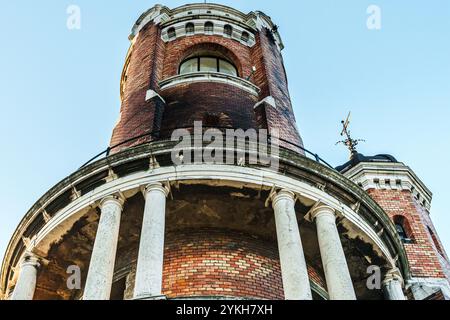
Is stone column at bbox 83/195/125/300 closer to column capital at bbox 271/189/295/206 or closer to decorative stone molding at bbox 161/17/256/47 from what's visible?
column capital at bbox 271/189/295/206

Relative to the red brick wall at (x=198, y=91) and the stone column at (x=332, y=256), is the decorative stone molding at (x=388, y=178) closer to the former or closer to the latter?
the red brick wall at (x=198, y=91)

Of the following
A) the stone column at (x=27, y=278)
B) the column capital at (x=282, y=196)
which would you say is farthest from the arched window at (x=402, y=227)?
the stone column at (x=27, y=278)

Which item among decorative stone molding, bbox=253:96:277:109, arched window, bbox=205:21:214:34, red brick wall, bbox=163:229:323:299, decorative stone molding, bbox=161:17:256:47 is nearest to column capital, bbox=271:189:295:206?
red brick wall, bbox=163:229:323:299

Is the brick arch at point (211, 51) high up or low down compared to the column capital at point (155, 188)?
up

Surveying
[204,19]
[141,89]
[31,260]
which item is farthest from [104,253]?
[204,19]

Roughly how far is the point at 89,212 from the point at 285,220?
468cm

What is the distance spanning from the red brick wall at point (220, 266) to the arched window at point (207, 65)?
23.3 ft

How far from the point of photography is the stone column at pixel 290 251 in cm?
1093

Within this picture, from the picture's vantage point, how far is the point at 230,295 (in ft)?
42.3

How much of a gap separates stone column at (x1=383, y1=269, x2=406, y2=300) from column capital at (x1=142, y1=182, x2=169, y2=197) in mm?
6276

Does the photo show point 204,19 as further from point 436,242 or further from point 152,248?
point 436,242

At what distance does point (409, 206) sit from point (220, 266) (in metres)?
13.3

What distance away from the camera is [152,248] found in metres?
11.4

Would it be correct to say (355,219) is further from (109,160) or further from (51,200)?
(51,200)
